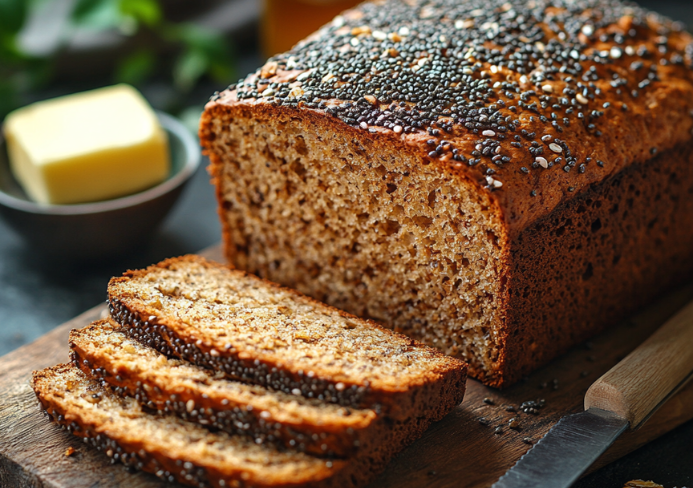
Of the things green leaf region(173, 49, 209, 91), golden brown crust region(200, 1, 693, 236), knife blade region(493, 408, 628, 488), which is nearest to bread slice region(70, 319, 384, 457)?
knife blade region(493, 408, 628, 488)

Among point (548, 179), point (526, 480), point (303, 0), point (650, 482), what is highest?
point (303, 0)

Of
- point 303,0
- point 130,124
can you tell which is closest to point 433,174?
point 130,124

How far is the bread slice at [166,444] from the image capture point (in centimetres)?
239

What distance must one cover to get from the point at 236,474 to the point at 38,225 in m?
2.15

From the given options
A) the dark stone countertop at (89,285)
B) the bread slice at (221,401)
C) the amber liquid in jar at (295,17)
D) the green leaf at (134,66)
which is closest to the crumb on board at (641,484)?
the dark stone countertop at (89,285)

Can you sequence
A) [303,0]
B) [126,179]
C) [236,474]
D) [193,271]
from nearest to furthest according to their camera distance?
1. [236,474]
2. [193,271]
3. [126,179]
4. [303,0]

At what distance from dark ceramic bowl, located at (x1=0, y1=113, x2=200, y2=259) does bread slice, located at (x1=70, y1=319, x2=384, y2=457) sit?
3.37ft

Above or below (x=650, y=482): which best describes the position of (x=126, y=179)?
above

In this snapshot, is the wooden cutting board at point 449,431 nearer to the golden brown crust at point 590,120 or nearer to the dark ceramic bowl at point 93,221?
the dark ceramic bowl at point 93,221

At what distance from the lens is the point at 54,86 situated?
19.5ft

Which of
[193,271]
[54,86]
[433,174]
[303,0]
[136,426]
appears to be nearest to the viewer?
[136,426]

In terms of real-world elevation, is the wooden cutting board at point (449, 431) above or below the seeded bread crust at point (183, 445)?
below

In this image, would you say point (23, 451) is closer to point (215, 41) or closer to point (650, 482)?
point (650, 482)

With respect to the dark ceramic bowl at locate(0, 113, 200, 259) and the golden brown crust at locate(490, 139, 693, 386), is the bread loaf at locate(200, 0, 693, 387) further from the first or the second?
the dark ceramic bowl at locate(0, 113, 200, 259)
